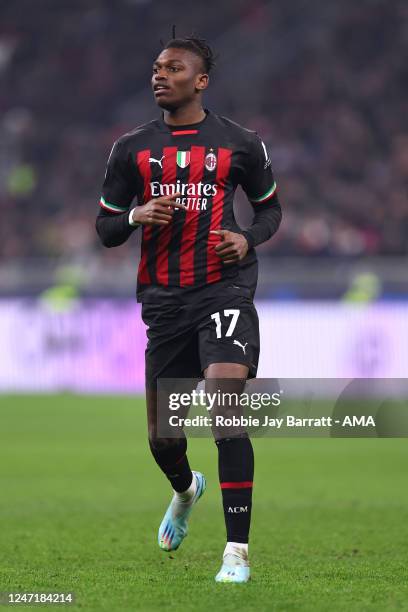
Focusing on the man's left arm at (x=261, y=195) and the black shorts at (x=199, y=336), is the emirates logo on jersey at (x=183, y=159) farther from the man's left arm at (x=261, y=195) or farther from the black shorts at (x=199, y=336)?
the black shorts at (x=199, y=336)

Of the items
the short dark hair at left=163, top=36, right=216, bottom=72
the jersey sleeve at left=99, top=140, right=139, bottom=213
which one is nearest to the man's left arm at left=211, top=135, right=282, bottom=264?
the short dark hair at left=163, top=36, right=216, bottom=72

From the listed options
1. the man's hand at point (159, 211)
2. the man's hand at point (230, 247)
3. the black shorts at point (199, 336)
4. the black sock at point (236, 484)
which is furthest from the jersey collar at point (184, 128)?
the black sock at point (236, 484)

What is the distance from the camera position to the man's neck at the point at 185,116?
18.9 ft

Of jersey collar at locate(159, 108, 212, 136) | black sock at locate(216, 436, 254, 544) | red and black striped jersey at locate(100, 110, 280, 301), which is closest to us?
black sock at locate(216, 436, 254, 544)

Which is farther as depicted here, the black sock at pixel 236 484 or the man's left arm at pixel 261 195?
the man's left arm at pixel 261 195

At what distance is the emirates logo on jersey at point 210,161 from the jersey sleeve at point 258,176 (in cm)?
20

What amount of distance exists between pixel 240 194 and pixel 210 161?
14.3 metres

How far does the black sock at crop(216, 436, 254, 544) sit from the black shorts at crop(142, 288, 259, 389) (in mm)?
370

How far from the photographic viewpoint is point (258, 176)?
19.1 feet

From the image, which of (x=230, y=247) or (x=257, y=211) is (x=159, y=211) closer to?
(x=230, y=247)

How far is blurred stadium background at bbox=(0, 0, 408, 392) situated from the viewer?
17.2m

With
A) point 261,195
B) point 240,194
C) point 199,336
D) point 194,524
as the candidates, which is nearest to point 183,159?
point 261,195

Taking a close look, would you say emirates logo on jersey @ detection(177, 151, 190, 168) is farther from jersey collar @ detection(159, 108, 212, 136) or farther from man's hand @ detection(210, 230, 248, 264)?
man's hand @ detection(210, 230, 248, 264)

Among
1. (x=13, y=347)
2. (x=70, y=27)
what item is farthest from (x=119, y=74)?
(x=13, y=347)
